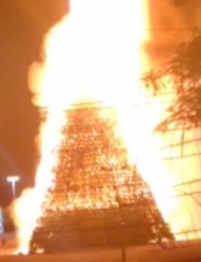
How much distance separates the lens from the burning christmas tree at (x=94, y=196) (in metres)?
5.26

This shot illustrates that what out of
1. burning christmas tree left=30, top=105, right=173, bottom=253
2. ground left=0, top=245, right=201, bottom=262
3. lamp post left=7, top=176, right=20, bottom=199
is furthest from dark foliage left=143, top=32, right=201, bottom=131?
lamp post left=7, top=176, right=20, bottom=199

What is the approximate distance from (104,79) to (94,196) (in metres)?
1.00

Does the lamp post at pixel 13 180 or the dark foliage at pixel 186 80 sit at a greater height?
the lamp post at pixel 13 180

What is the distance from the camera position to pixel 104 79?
20.0 ft

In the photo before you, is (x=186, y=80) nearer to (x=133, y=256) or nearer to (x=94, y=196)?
(x=133, y=256)

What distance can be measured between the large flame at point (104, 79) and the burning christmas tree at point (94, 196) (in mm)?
102

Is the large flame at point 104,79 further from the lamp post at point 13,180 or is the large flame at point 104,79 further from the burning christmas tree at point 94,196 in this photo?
the lamp post at point 13,180

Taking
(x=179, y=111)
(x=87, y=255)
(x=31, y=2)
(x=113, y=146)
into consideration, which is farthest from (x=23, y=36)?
(x=179, y=111)

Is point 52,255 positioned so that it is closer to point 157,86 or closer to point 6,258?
point 6,258

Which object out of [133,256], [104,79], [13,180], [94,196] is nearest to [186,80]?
[133,256]

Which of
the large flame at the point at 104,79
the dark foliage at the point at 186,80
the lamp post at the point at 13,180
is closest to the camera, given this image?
the dark foliage at the point at 186,80

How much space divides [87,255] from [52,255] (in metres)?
0.28

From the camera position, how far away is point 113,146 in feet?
18.2

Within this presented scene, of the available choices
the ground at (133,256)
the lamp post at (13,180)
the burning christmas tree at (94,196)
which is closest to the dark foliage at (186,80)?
the ground at (133,256)
